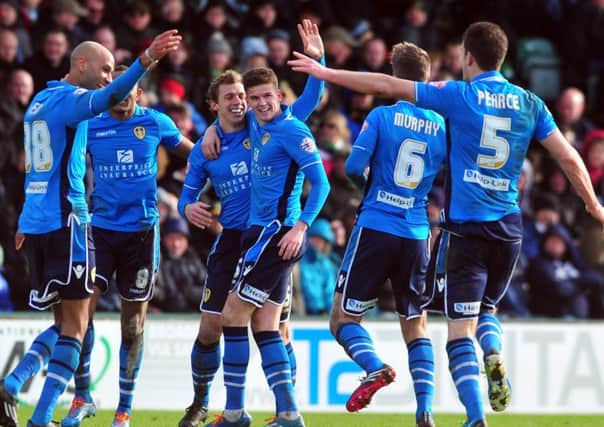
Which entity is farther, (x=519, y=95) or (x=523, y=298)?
(x=523, y=298)

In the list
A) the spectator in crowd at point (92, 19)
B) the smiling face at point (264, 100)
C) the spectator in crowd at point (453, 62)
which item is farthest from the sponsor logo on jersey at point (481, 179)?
the spectator in crowd at point (453, 62)

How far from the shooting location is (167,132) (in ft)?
34.7

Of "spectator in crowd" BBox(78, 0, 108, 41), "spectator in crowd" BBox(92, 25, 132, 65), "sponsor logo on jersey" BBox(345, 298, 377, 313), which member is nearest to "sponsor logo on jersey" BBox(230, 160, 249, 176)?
"sponsor logo on jersey" BBox(345, 298, 377, 313)

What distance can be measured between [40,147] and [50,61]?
6508mm

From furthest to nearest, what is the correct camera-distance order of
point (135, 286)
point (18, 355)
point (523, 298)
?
point (523, 298), point (18, 355), point (135, 286)

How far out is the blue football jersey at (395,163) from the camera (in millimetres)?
9828

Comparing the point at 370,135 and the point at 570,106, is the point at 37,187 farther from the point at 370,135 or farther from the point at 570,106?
the point at 570,106

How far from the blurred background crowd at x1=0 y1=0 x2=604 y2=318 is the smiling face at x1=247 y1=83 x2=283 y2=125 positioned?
499 centimetres

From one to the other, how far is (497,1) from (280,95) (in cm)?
1172

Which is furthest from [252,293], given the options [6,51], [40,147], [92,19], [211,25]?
[211,25]

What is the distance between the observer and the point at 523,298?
16.1 meters

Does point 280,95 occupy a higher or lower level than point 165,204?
higher

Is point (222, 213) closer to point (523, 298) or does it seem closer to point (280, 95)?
point (280, 95)

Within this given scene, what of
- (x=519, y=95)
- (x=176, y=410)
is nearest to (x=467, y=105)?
(x=519, y=95)
